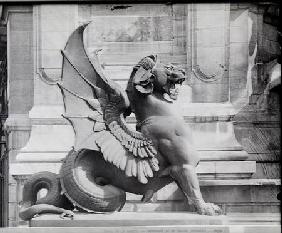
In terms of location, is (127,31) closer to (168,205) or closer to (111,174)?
(168,205)

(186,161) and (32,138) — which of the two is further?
(32,138)

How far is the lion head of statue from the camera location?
13727mm

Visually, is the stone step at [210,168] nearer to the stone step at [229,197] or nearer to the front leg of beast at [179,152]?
the stone step at [229,197]

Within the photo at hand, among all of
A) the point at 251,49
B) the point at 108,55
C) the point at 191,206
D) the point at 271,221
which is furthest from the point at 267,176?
the point at 191,206

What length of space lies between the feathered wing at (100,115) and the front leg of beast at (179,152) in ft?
0.49

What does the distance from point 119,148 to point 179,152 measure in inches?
29.1

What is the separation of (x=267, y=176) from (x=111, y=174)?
4.73 metres

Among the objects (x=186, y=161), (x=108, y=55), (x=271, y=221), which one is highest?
(x=108, y=55)

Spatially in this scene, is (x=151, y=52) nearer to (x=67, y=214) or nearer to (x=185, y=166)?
(x=185, y=166)

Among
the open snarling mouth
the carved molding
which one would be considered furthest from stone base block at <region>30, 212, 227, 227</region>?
the carved molding

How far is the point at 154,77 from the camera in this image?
1375cm

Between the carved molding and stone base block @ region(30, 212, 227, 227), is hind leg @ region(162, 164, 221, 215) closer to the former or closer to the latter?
stone base block @ region(30, 212, 227, 227)

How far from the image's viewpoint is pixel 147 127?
44.8 feet

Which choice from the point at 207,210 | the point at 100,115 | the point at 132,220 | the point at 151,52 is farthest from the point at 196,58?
the point at 132,220
